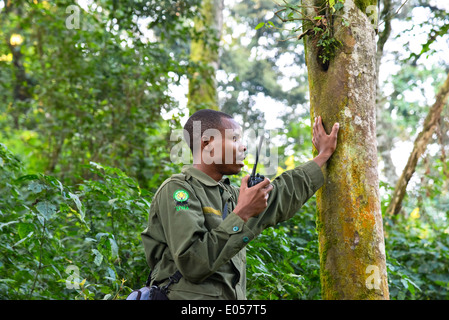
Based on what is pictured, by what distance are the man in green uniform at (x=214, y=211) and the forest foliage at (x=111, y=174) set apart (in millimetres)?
894

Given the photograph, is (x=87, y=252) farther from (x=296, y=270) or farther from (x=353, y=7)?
(x=353, y=7)

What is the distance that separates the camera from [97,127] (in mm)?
7699

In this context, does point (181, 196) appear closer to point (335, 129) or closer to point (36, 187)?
A: point (335, 129)

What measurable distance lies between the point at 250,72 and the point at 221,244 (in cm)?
1716

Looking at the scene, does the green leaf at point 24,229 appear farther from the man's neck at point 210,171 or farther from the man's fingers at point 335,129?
the man's fingers at point 335,129

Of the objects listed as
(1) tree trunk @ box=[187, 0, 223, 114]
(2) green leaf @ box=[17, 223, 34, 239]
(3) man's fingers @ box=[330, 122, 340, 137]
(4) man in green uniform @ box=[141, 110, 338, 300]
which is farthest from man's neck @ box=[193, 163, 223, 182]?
(1) tree trunk @ box=[187, 0, 223, 114]

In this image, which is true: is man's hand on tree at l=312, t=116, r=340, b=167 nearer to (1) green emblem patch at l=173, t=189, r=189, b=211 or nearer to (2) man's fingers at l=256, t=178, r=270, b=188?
(2) man's fingers at l=256, t=178, r=270, b=188

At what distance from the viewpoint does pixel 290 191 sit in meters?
2.56

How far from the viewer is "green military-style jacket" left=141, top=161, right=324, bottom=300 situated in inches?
84.7

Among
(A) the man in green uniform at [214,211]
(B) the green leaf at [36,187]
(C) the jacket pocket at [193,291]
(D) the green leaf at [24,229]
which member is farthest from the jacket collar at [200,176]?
(D) the green leaf at [24,229]

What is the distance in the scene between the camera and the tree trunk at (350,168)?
8.13 feet

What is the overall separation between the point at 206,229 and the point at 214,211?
7.2 inches

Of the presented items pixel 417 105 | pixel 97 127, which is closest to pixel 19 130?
pixel 97 127

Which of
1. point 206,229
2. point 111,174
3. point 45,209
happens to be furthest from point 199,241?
point 111,174
